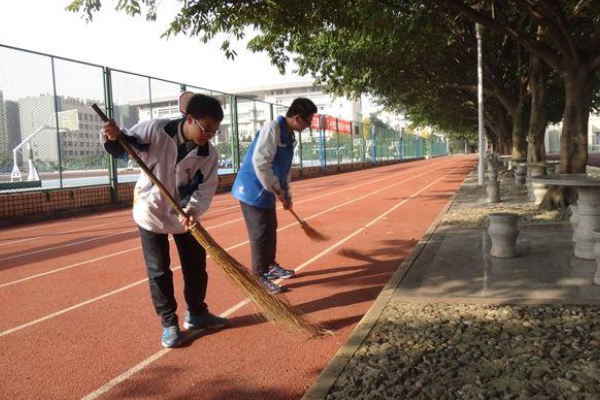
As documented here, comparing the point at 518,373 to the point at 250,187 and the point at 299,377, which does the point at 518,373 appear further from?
the point at 250,187

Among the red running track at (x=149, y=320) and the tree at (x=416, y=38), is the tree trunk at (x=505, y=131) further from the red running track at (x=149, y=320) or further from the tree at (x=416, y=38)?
the red running track at (x=149, y=320)

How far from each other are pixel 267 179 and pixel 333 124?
2829cm

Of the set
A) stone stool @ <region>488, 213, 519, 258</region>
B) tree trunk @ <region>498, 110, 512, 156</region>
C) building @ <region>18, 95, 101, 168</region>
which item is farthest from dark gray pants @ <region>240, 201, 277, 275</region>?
tree trunk @ <region>498, 110, 512, 156</region>

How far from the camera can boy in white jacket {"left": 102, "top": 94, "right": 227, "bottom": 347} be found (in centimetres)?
331

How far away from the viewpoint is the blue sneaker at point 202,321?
3.86 metres

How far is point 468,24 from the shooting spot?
14016 mm

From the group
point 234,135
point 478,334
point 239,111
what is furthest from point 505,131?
point 478,334

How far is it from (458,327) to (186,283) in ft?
6.58

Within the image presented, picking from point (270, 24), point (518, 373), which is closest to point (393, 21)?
point (270, 24)

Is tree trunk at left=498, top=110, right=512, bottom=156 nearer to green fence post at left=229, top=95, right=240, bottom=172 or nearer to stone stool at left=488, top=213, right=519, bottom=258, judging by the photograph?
green fence post at left=229, top=95, right=240, bottom=172

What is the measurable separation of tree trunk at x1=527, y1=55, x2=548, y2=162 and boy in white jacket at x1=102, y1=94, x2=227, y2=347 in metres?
10.0

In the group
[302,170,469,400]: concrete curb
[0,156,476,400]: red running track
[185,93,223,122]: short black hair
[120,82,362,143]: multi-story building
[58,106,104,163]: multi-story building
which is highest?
[120,82,362,143]: multi-story building

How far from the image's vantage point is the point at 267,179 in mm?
4484

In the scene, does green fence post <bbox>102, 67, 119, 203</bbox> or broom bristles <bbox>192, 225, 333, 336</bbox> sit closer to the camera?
broom bristles <bbox>192, 225, 333, 336</bbox>
